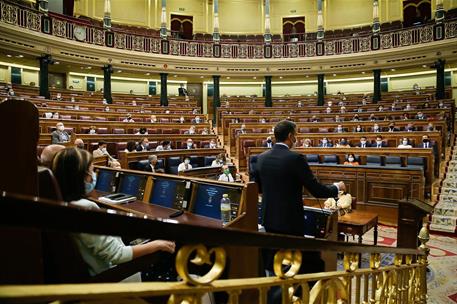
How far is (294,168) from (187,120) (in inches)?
441

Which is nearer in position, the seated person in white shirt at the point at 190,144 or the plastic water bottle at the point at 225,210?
the plastic water bottle at the point at 225,210

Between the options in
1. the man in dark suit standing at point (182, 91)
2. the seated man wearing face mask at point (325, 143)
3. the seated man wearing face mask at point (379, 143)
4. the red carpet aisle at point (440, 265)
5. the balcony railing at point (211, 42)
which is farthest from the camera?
the man in dark suit standing at point (182, 91)

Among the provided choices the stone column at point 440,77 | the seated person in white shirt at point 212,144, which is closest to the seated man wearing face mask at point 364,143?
the seated person in white shirt at point 212,144

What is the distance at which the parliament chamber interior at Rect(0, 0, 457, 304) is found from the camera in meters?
0.83

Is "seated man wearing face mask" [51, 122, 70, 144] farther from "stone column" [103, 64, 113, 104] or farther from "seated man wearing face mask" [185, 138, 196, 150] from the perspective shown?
"stone column" [103, 64, 113, 104]

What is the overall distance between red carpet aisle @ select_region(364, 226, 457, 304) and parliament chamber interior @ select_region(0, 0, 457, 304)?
0.03 meters

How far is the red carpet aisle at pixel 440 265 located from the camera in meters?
3.50

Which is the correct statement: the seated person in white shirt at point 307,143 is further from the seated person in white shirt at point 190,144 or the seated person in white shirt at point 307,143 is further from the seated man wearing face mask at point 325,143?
the seated person in white shirt at point 190,144

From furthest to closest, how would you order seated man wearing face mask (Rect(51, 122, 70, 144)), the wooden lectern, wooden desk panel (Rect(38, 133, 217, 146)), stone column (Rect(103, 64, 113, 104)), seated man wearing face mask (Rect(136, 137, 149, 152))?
stone column (Rect(103, 64, 113, 104)) < seated man wearing face mask (Rect(136, 137, 149, 152)) < wooden desk panel (Rect(38, 133, 217, 146)) < seated man wearing face mask (Rect(51, 122, 70, 144)) < the wooden lectern

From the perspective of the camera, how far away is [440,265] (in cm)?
428

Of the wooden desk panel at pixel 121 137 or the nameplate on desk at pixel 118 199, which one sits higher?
the wooden desk panel at pixel 121 137

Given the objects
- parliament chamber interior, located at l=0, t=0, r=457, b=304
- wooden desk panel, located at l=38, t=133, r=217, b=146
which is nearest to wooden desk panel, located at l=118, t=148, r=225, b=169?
parliament chamber interior, located at l=0, t=0, r=457, b=304

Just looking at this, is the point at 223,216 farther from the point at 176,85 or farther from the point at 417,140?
the point at 176,85

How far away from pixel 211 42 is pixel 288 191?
49.3 ft
